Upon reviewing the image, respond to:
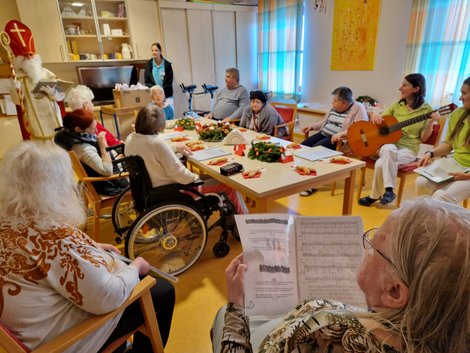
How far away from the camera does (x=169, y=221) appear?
1902mm

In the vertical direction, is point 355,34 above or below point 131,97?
above

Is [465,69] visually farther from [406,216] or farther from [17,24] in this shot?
[17,24]

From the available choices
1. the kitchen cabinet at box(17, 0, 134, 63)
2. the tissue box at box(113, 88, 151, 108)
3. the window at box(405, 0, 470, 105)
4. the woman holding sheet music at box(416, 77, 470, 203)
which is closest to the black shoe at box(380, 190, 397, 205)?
the woman holding sheet music at box(416, 77, 470, 203)

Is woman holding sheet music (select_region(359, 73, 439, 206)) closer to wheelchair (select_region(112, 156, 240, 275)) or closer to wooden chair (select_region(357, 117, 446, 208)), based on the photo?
wooden chair (select_region(357, 117, 446, 208))

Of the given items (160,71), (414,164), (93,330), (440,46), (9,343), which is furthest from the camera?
(160,71)

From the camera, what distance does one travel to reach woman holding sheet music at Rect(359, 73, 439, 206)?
2541 millimetres

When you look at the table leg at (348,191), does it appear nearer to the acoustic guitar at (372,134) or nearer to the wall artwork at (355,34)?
the acoustic guitar at (372,134)

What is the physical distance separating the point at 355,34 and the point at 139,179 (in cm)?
365

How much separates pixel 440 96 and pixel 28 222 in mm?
3823

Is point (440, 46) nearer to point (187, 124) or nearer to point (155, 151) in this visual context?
point (187, 124)

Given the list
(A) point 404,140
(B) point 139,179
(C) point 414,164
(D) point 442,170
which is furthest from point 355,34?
(B) point 139,179

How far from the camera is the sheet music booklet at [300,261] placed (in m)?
0.92

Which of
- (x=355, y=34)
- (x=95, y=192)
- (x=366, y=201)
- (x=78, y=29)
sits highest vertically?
(x=78, y=29)

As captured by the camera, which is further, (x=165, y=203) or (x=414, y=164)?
(x=414, y=164)
